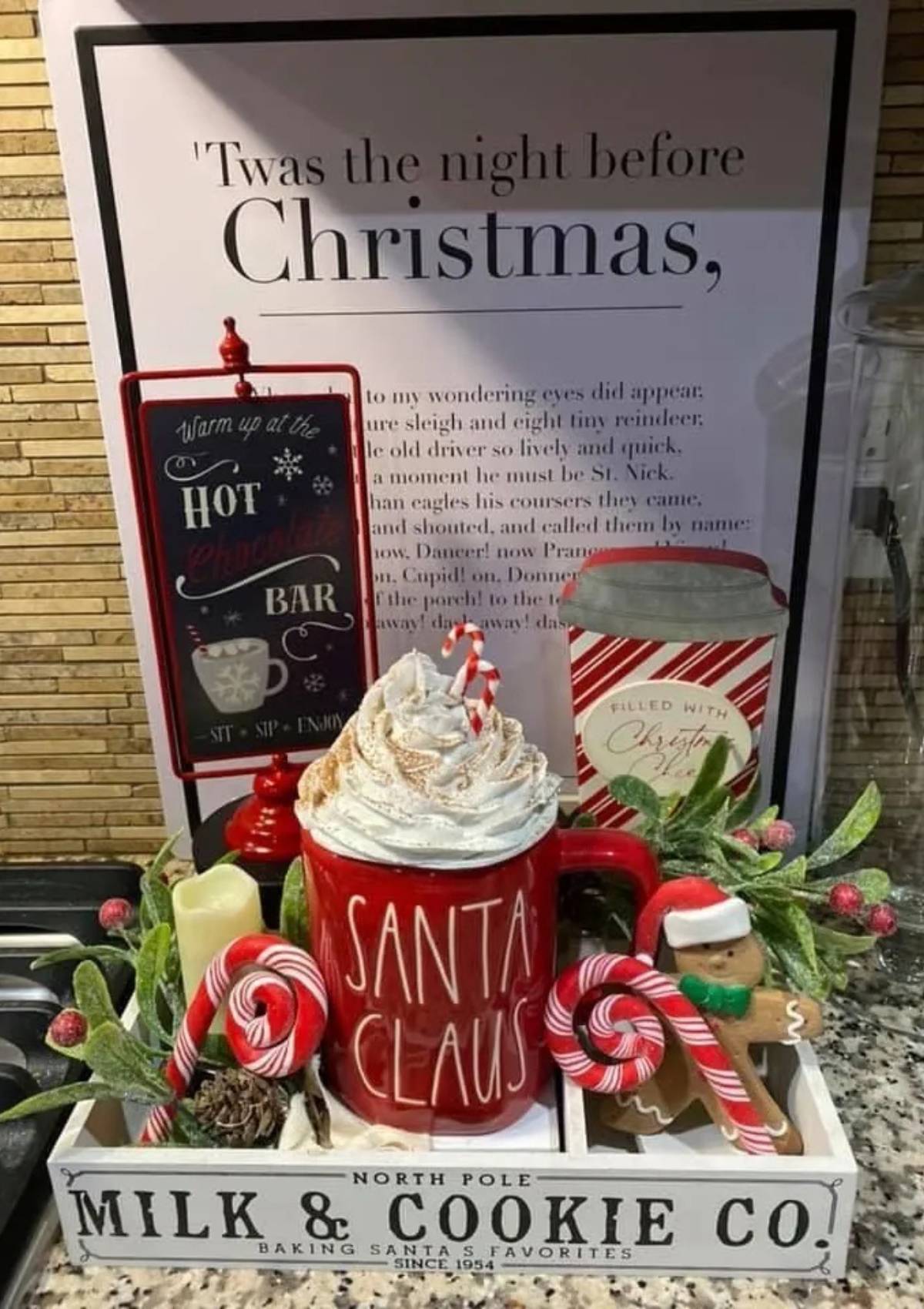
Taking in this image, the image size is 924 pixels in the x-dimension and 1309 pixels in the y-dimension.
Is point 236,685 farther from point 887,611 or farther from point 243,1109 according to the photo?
point 887,611

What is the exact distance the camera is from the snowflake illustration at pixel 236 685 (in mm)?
742

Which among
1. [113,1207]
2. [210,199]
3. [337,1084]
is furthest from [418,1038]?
[210,199]

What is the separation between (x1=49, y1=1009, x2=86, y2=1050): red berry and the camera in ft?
1.97

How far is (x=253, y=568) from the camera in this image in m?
0.73

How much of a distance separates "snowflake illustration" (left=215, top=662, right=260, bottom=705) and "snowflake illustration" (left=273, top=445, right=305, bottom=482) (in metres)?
0.13

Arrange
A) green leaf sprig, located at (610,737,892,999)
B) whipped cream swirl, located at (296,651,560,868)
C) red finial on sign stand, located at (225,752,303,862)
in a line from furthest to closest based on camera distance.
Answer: red finial on sign stand, located at (225,752,303,862) < green leaf sprig, located at (610,737,892,999) < whipped cream swirl, located at (296,651,560,868)

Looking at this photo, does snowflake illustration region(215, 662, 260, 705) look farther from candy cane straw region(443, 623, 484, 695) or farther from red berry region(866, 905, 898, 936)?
red berry region(866, 905, 898, 936)

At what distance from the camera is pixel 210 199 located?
0.73m

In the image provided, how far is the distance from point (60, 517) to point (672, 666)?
0.46 meters

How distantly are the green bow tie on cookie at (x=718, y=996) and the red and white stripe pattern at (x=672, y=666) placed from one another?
23cm

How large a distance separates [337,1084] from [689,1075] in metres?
0.20

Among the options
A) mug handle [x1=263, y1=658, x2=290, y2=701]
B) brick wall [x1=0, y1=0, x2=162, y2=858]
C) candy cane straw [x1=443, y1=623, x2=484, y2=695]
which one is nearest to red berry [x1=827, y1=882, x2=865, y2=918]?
candy cane straw [x1=443, y1=623, x2=484, y2=695]

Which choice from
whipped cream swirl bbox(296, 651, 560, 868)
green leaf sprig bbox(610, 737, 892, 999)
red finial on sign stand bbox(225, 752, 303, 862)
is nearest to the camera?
whipped cream swirl bbox(296, 651, 560, 868)

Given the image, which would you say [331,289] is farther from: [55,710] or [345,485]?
[55,710]
